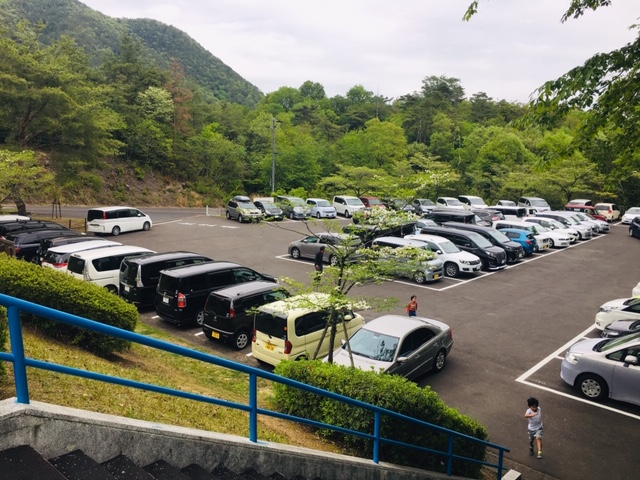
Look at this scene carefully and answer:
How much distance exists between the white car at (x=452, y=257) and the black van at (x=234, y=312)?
34.5 ft

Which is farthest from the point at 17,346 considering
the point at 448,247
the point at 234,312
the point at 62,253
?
the point at 448,247

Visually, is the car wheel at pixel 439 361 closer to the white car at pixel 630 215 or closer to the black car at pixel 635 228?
the black car at pixel 635 228

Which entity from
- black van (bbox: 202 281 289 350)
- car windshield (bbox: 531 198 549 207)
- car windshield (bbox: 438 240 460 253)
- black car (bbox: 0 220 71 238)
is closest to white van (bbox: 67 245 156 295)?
black van (bbox: 202 281 289 350)

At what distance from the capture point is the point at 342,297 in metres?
9.22

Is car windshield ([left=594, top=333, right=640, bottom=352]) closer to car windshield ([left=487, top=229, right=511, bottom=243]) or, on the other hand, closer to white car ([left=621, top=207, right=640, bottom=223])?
car windshield ([left=487, top=229, right=511, bottom=243])

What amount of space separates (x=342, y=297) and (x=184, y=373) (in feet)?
11.9

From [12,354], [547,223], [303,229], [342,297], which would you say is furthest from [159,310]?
[547,223]

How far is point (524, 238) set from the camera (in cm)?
2609

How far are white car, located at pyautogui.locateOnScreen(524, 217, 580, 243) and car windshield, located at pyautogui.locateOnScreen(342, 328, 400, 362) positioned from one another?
23203 mm

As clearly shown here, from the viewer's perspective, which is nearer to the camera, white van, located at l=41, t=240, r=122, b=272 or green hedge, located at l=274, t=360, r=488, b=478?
green hedge, located at l=274, t=360, r=488, b=478

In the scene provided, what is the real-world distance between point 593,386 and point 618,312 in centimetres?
488

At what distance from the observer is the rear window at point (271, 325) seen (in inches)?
440

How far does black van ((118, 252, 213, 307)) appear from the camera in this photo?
1477 cm

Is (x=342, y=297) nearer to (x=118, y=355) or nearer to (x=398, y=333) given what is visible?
(x=398, y=333)
